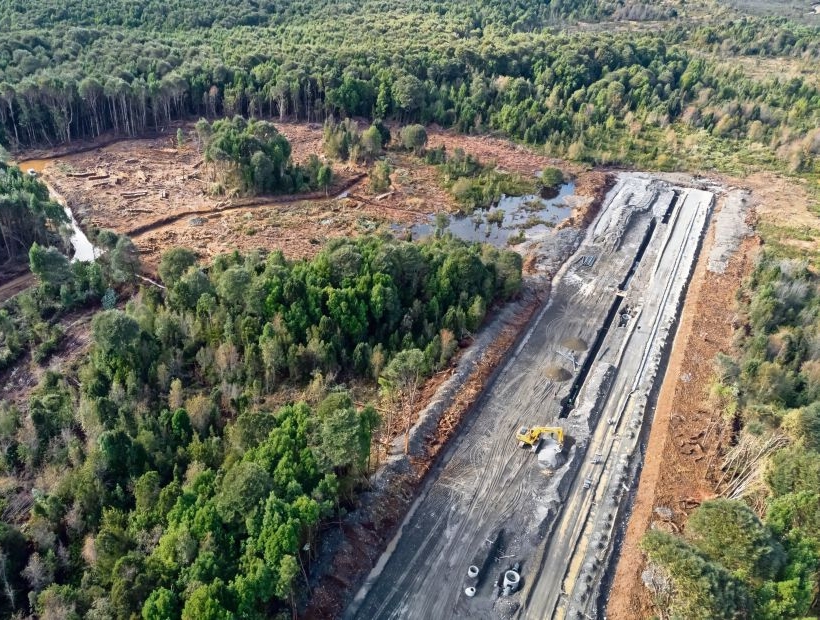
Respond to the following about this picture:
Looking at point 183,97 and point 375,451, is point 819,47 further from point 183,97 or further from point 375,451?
point 375,451

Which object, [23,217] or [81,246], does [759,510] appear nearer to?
[81,246]

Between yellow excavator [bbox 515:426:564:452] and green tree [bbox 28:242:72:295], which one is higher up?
green tree [bbox 28:242:72:295]

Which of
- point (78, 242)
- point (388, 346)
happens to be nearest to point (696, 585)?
point (388, 346)

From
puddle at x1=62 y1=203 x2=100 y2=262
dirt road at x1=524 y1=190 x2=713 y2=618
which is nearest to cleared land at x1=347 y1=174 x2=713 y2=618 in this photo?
dirt road at x1=524 y1=190 x2=713 y2=618

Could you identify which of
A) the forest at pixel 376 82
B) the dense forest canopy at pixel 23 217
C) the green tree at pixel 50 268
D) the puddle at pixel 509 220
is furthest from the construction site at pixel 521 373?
the forest at pixel 376 82

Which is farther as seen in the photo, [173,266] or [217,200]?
[217,200]

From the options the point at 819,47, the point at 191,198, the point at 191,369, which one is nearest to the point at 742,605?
the point at 191,369

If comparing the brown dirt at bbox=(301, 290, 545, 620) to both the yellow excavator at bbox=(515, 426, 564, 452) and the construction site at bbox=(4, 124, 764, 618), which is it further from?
the yellow excavator at bbox=(515, 426, 564, 452)
